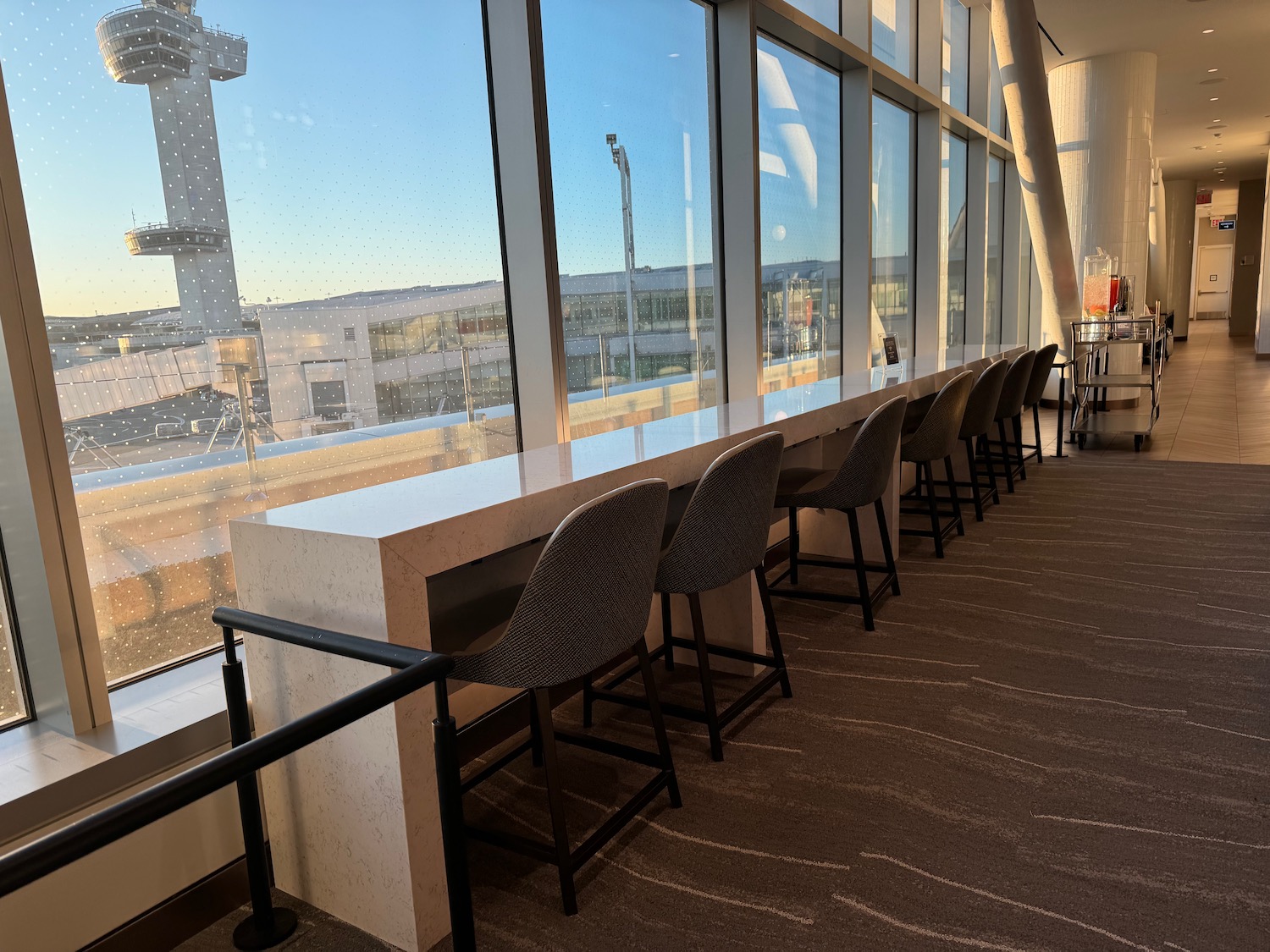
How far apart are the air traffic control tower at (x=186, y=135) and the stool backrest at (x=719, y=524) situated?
4.36 ft

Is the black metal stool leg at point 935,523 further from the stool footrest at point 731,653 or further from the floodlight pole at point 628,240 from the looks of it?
the stool footrest at point 731,653

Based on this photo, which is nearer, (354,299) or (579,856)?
(579,856)

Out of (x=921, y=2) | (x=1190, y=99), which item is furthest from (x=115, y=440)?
(x=1190, y=99)

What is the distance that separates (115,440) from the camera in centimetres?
204

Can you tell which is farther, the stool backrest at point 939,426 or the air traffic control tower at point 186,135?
the stool backrest at point 939,426

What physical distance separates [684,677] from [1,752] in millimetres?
1938

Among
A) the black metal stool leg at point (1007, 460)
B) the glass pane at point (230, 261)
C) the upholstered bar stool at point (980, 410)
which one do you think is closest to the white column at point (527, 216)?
the glass pane at point (230, 261)

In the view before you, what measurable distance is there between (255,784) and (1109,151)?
9.99 m

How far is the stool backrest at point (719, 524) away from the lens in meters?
2.22

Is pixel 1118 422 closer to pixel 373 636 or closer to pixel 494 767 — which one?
pixel 494 767

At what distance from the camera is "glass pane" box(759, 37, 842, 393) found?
191 inches

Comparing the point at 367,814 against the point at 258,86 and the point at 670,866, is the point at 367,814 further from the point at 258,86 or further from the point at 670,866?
the point at 258,86

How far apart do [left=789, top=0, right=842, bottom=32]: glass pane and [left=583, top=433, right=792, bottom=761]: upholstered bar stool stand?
3829mm

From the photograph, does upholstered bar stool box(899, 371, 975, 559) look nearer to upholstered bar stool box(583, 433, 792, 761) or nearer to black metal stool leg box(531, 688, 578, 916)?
upholstered bar stool box(583, 433, 792, 761)
